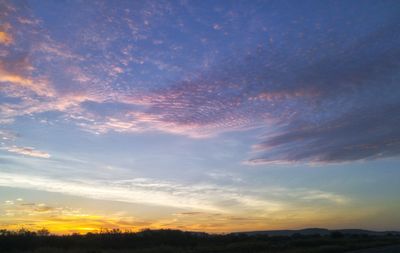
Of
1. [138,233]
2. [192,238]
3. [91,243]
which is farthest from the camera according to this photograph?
[192,238]

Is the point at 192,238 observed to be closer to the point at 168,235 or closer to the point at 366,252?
the point at 168,235

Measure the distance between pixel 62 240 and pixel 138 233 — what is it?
38.9 feet

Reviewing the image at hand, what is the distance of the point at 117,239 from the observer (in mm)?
51781

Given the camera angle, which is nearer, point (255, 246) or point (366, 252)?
point (366, 252)

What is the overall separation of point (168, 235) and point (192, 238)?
11.9 feet

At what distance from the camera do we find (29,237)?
4534cm

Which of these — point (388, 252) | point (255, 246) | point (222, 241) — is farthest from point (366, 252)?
point (222, 241)

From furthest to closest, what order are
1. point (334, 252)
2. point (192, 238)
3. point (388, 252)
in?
1. point (192, 238)
2. point (334, 252)
3. point (388, 252)

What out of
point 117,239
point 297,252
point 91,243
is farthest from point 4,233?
point 297,252

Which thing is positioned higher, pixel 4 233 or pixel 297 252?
pixel 4 233

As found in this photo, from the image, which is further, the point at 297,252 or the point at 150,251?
the point at 150,251

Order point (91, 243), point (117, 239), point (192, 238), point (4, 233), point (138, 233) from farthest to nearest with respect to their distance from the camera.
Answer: point (192, 238), point (138, 233), point (117, 239), point (91, 243), point (4, 233)

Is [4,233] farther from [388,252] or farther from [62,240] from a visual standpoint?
[388,252]

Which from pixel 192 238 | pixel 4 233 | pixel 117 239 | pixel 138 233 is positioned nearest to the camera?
pixel 4 233
